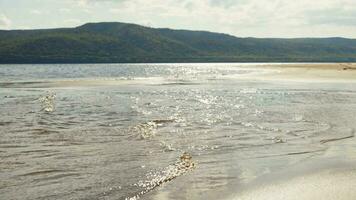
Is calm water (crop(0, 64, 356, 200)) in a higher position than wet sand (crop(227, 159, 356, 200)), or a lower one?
lower

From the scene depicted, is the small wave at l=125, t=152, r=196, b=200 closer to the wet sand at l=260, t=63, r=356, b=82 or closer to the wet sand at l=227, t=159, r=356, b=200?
the wet sand at l=227, t=159, r=356, b=200

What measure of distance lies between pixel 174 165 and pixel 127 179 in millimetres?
2223

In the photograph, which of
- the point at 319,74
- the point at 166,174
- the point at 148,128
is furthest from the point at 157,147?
the point at 319,74

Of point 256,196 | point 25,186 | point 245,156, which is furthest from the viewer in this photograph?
point 245,156

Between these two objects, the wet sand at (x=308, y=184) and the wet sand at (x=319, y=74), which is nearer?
the wet sand at (x=308, y=184)

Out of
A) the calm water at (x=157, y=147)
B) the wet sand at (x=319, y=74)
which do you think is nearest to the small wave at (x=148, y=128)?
the calm water at (x=157, y=147)

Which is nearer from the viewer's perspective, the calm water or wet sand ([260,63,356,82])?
the calm water

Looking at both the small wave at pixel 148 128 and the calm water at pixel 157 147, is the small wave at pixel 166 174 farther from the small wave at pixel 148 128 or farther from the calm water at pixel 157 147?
the small wave at pixel 148 128

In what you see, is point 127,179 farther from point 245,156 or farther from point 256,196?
point 245,156

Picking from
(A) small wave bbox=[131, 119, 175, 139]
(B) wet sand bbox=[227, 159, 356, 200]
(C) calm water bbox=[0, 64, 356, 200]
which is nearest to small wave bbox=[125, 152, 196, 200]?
(C) calm water bbox=[0, 64, 356, 200]

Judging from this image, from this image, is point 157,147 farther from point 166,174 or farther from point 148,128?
point 148,128

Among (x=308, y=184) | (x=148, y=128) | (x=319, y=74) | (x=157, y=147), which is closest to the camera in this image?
(x=308, y=184)

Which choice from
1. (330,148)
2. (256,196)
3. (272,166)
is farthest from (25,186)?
(330,148)

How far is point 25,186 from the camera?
496 inches
